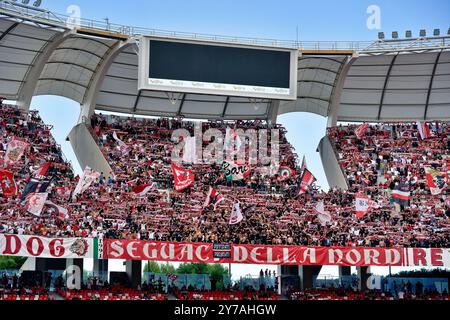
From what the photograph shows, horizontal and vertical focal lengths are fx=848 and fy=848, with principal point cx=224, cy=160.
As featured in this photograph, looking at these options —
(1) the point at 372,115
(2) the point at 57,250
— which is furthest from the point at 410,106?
(2) the point at 57,250

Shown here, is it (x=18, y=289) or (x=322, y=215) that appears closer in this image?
(x=18, y=289)

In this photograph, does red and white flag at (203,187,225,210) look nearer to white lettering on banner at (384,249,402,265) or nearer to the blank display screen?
the blank display screen

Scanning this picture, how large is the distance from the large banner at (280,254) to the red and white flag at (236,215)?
7.78 feet

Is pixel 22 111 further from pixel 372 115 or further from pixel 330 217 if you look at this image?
pixel 372 115

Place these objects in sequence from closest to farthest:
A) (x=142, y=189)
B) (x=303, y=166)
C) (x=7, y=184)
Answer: (x=7, y=184)
(x=142, y=189)
(x=303, y=166)

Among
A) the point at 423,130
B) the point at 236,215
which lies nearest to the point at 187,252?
the point at 236,215

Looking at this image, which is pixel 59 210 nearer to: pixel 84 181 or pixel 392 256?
pixel 84 181

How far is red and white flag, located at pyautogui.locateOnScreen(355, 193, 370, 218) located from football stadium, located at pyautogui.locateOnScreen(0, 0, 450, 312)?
0.50 ft

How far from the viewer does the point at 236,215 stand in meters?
51.9

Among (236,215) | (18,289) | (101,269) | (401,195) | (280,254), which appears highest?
(401,195)

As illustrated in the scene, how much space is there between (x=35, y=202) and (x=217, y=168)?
14.6 m

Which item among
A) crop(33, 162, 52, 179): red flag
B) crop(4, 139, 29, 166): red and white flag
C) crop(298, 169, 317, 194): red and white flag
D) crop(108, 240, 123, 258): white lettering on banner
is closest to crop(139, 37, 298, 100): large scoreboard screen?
crop(298, 169, 317, 194): red and white flag

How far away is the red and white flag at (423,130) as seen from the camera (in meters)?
63.2

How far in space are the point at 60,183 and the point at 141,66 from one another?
879 centimetres
